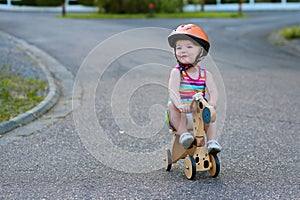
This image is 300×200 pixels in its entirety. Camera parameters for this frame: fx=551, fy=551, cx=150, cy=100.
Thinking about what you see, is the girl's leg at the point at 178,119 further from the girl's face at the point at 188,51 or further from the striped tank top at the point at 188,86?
the girl's face at the point at 188,51

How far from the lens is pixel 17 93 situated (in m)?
8.77

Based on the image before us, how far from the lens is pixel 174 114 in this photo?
4.68 metres

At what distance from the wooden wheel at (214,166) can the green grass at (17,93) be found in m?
3.31

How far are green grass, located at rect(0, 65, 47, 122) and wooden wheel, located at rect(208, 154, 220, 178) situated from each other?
10.8 ft

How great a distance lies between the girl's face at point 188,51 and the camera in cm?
465

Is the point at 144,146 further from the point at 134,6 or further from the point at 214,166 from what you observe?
the point at 134,6

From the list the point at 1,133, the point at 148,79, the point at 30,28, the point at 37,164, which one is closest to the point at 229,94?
the point at 148,79

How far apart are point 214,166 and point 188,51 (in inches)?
39.1

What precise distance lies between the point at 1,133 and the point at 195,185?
2.96m

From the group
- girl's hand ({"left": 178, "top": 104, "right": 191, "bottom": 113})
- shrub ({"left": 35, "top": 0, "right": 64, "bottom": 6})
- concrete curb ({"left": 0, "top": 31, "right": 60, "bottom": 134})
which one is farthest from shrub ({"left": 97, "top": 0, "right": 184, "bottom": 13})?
girl's hand ({"left": 178, "top": 104, "right": 191, "bottom": 113})

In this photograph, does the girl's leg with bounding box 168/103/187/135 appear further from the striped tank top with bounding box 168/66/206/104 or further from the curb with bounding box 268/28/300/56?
the curb with bounding box 268/28/300/56

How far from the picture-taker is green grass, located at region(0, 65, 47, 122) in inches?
299

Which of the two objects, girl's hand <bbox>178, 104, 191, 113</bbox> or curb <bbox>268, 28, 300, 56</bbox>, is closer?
girl's hand <bbox>178, 104, 191, 113</bbox>

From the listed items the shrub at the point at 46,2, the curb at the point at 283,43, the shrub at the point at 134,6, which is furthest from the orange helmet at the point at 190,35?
the shrub at the point at 46,2
